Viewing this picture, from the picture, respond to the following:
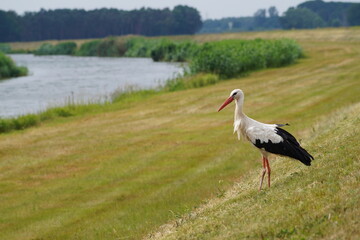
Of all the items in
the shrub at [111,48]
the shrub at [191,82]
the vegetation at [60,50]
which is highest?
the shrub at [191,82]

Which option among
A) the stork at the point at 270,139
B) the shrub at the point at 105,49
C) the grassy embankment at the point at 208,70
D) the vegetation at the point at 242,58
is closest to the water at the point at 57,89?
the grassy embankment at the point at 208,70

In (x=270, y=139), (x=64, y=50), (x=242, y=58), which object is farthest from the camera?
(x=64, y=50)

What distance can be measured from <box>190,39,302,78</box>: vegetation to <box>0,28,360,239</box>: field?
1724 centimetres

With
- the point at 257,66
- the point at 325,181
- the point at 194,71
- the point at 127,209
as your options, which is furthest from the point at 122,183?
the point at 257,66

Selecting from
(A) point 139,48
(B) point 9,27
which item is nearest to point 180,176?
(A) point 139,48

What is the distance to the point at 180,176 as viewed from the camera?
16562 mm

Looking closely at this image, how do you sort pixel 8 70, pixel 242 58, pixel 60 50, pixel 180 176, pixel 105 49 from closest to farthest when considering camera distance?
pixel 180 176, pixel 242 58, pixel 8 70, pixel 105 49, pixel 60 50

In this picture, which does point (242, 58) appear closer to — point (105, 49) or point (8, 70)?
point (8, 70)

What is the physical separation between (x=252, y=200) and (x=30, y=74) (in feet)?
204

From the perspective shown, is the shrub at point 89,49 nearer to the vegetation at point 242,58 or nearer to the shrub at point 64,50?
the shrub at point 64,50

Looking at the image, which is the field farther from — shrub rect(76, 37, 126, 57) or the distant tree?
the distant tree

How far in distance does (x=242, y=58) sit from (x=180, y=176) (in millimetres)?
37237

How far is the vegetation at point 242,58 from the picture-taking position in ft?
163

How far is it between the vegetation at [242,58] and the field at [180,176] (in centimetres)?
1724
